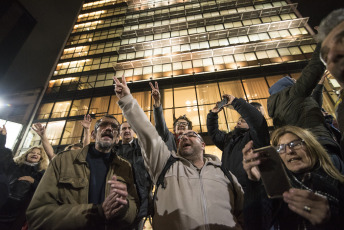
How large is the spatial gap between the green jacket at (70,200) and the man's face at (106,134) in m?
0.29

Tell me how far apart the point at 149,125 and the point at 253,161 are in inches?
51.3

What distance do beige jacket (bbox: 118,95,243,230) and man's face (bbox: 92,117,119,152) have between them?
80cm

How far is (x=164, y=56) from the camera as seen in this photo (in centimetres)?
1527

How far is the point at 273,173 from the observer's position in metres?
1.17

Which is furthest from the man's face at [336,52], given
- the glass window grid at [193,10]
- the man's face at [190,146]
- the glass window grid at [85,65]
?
the glass window grid at [193,10]

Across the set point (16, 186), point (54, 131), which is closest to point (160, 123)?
point (16, 186)

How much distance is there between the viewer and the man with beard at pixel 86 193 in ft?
5.31

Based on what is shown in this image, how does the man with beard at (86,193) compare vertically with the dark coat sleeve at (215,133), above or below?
below

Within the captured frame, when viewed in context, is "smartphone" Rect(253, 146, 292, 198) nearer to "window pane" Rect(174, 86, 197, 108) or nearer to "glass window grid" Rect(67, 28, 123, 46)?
"window pane" Rect(174, 86, 197, 108)

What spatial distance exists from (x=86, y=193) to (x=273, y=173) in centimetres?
210

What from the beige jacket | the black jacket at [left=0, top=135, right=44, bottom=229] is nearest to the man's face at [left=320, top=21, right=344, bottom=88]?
the beige jacket

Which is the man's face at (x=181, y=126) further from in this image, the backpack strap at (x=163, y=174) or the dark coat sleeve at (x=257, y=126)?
the dark coat sleeve at (x=257, y=126)

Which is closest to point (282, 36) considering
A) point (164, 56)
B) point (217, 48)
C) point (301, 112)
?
point (217, 48)

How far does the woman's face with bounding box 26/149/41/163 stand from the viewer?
12.5 feet
